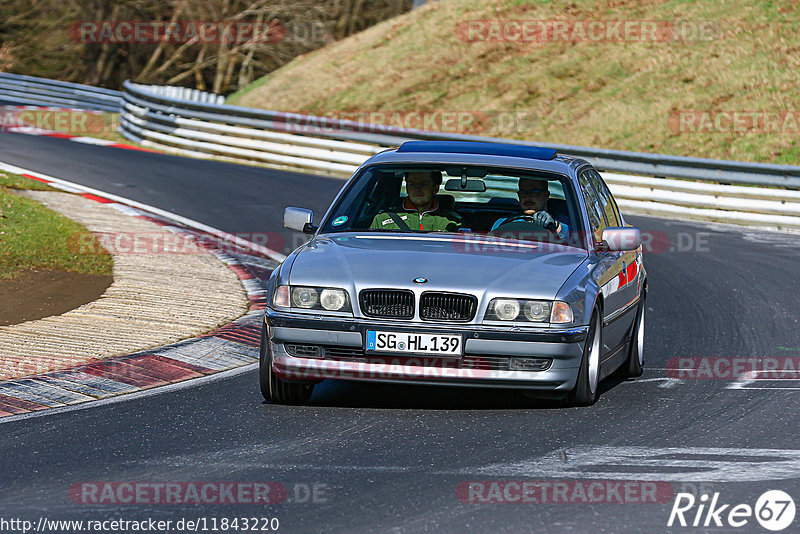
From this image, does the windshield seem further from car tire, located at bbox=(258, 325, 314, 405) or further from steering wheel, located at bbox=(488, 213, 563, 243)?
car tire, located at bbox=(258, 325, 314, 405)

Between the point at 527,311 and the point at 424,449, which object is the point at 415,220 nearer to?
the point at 527,311

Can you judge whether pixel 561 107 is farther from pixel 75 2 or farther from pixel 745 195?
pixel 75 2

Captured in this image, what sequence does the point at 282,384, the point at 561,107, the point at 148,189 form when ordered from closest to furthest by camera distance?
the point at 282,384 < the point at 148,189 < the point at 561,107

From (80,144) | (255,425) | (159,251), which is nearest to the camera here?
(255,425)

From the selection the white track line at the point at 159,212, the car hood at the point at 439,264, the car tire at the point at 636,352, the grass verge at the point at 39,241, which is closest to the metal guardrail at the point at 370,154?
the white track line at the point at 159,212

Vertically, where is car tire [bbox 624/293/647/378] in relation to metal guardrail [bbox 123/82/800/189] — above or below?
below

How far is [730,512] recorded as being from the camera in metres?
5.39

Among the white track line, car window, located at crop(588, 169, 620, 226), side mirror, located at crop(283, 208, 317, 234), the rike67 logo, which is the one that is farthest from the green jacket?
the white track line

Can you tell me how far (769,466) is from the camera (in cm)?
620

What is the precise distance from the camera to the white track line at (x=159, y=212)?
1457 centimetres

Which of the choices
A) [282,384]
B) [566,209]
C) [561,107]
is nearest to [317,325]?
[282,384]

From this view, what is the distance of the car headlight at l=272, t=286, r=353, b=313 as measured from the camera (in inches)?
282

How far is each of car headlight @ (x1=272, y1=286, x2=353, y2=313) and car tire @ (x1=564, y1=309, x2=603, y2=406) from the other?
1384mm

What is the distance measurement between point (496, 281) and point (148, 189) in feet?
42.5
